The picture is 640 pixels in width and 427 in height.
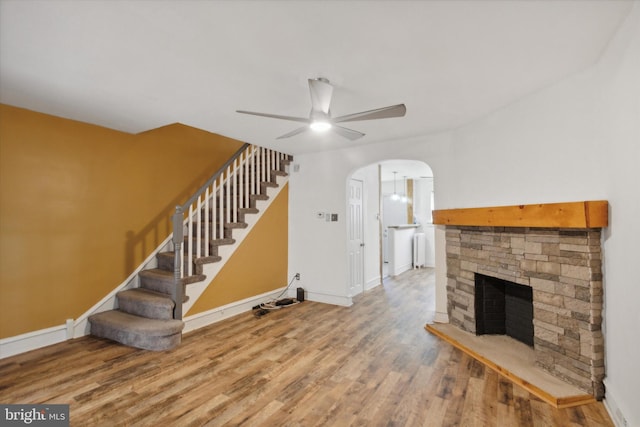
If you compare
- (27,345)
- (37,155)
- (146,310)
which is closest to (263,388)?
(146,310)

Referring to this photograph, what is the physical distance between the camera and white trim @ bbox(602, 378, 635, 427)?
6.23ft

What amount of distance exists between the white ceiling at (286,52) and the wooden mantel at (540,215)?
42.6 inches

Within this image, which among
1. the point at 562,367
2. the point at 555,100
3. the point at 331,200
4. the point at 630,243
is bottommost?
the point at 562,367

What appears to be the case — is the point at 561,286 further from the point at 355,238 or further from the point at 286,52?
the point at 355,238

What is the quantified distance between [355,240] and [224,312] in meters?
2.40

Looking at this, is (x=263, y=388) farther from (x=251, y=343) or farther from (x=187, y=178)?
(x=187, y=178)

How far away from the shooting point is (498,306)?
11.5 feet

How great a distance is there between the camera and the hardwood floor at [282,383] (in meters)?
2.10

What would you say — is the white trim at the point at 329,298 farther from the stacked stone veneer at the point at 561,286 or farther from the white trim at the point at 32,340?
the white trim at the point at 32,340

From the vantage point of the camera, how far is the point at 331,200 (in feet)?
16.2

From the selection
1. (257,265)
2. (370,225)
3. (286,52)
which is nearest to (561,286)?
(286,52)

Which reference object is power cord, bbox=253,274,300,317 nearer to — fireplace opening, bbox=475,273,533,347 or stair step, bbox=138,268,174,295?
stair step, bbox=138,268,174,295

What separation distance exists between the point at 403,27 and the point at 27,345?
15.1 feet

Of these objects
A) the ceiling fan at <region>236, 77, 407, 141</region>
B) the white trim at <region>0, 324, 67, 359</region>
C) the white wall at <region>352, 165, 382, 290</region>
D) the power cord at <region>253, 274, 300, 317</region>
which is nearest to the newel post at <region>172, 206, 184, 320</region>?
the power cord at <region>253, 274, 300, 317</region>
